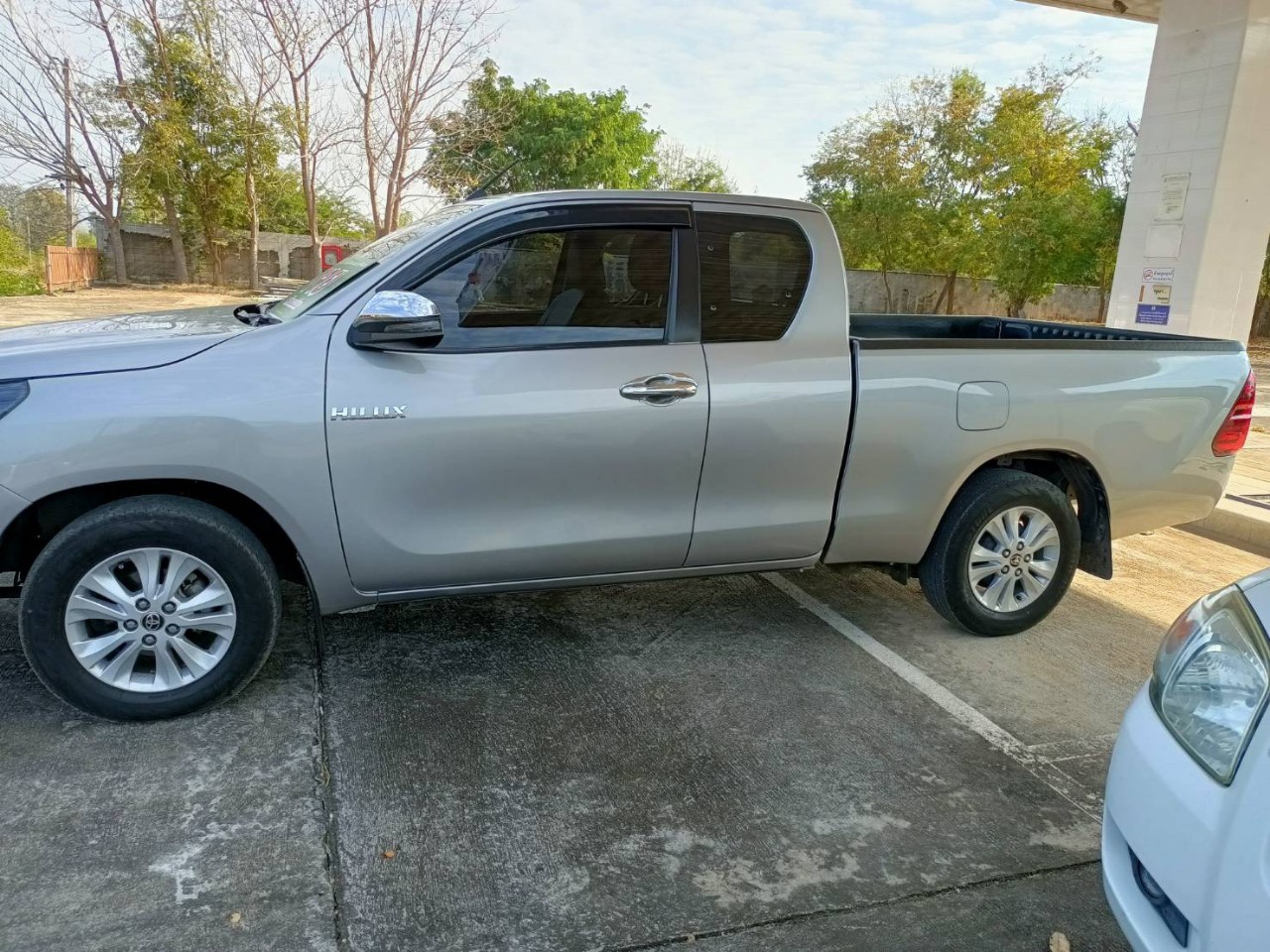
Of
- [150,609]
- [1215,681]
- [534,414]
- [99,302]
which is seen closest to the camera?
[1215,681]

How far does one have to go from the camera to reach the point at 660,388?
350 centimetres

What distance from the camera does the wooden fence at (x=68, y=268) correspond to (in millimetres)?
26406

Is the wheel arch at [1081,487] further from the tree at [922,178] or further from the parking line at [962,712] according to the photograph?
the tree at [922,178]

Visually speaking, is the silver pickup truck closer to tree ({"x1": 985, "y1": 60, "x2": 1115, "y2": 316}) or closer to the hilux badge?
the hilux badge

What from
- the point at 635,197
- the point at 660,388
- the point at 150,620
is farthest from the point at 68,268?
the point at 660,388

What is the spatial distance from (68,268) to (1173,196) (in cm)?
2973

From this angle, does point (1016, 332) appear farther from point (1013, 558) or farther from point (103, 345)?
point (103, 345)

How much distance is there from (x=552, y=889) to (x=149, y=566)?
5.67ft

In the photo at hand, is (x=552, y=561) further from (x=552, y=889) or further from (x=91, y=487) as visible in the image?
(x=91, y=487)

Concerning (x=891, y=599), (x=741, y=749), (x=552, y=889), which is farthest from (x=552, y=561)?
(x=891, y=599)

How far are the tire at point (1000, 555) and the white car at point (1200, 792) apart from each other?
73.8 inches

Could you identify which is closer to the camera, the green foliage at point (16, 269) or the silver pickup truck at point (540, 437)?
the silver pickup truck at point (540, 437)

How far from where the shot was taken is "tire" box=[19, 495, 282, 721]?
10.00 feet

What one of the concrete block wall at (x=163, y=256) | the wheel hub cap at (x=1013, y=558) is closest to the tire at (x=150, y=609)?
the wheel hub cap at (x=1013, y=558)
